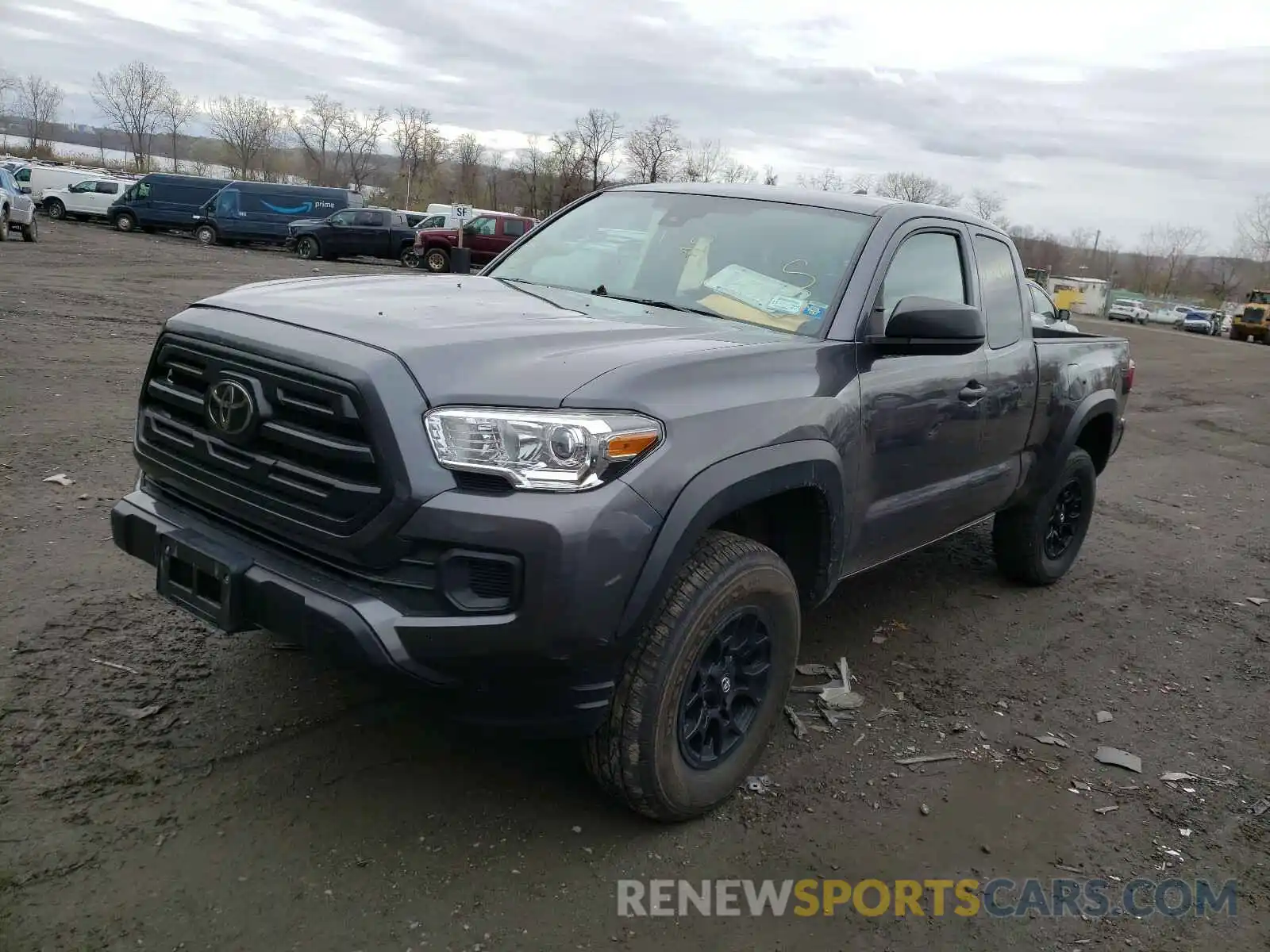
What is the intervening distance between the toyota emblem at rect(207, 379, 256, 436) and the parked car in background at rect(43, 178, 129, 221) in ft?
122

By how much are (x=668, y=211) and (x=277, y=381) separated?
2.00 meters

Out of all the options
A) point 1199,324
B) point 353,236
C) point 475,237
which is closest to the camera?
point 475,237

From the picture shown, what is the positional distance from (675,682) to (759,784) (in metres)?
0.81

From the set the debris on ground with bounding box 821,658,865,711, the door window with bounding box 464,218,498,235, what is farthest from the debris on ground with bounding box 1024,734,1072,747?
the door window with bounding box 464,218,498,235

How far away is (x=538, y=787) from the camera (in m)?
3.18

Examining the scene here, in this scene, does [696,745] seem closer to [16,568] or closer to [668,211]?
[668,211]

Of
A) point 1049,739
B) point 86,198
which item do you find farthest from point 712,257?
point 86,198

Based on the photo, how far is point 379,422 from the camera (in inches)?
96.5

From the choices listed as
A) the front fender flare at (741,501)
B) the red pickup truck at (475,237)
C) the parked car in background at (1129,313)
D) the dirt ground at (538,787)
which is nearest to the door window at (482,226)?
the red pickup truck at (475,237)

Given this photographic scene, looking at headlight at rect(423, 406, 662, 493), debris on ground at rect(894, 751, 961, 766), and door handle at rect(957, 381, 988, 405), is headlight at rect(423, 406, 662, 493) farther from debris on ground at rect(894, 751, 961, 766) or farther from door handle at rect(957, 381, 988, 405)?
door handle at rect(957, 381, 988, 405)

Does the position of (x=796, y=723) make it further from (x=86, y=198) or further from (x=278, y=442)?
(x=86, y=198)

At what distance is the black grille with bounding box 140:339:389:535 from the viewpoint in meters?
2.50

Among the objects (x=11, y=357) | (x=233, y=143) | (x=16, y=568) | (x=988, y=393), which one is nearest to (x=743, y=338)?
(x=988, y=393)

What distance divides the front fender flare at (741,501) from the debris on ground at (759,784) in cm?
63
